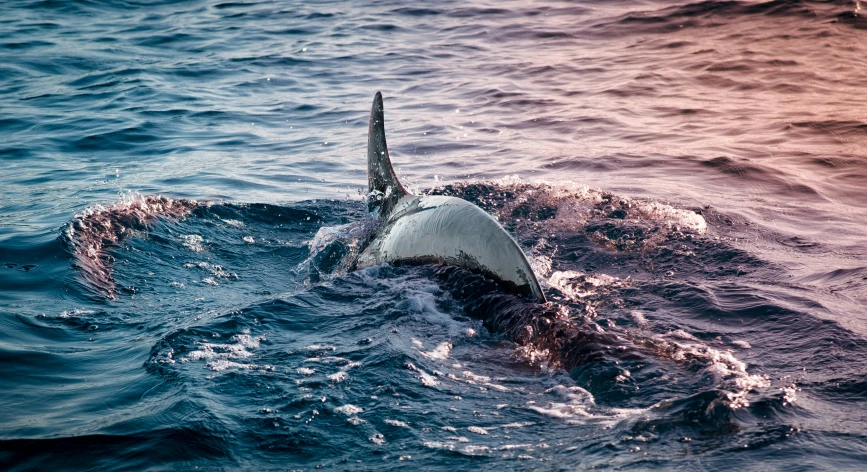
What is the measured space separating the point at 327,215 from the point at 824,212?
5986 mm

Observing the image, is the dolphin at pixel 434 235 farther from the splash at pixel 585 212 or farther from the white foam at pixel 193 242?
the white foam at pixel 193 242

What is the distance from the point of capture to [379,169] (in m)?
8.25

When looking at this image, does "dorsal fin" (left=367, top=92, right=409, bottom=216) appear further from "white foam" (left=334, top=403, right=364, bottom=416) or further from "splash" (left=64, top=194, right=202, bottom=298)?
"white foam" (left=334, top=403, right=364, bottom=416)

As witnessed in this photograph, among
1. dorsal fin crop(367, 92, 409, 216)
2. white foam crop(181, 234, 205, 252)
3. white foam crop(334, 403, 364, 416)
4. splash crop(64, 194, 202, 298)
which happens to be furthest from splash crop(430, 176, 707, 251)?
white foam crop(334, 403, 364, 416)

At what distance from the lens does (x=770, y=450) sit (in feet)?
12.5

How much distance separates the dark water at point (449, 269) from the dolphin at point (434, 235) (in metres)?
0.16

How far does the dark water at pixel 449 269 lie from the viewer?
430 cm

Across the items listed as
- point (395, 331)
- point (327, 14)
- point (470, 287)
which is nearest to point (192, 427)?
point (395, 331)

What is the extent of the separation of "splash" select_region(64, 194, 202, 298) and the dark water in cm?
5

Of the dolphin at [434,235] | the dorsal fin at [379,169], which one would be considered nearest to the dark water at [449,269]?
the dolphin at [434,235]

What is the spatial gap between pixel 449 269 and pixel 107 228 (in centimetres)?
453

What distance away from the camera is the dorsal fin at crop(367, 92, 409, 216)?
8023mm

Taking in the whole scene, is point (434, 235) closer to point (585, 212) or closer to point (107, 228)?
point (585, 212)

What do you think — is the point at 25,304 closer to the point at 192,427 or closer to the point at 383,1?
the point at 192,427
